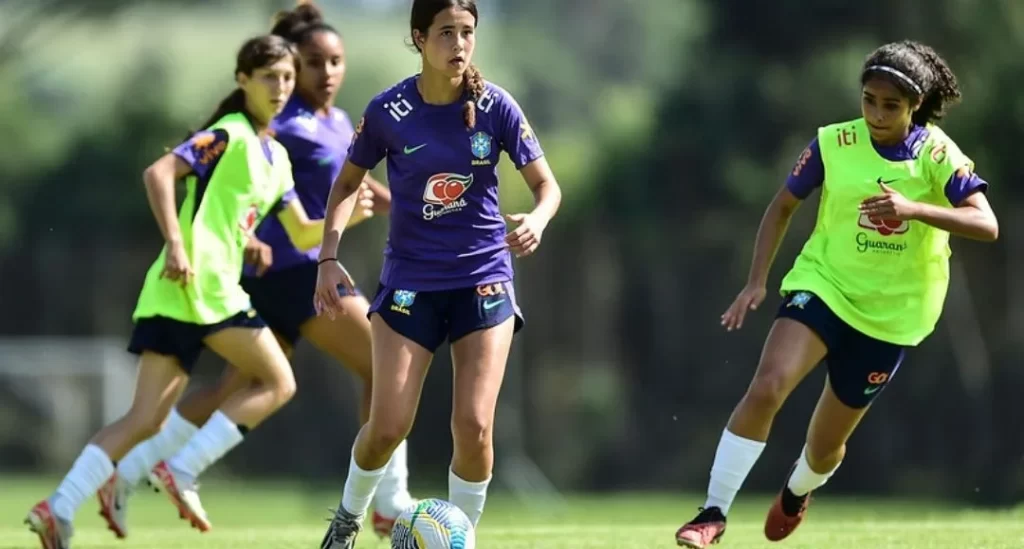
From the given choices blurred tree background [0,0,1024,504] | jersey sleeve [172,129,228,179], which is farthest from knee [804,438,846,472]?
blurred tree background [0,0,1024,504]

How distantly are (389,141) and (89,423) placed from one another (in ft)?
59.7

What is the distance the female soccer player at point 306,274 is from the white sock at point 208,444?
1.22ft

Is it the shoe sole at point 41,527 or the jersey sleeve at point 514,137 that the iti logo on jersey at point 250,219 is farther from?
the jersey sleeve at point 514,137

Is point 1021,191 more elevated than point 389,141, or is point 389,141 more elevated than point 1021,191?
point 389,141

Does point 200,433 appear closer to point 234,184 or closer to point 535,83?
A: point 234,184

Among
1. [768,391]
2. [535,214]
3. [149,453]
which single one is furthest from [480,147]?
[149,453]

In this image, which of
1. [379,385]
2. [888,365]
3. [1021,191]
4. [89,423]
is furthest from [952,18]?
[379,385]

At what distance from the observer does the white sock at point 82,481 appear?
25.7 feet

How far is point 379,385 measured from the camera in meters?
6.67

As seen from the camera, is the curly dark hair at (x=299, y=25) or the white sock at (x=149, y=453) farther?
the white sock at (x=149, y=453)

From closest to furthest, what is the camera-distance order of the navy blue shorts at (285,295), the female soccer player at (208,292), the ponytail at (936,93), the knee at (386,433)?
the knee at (386,433) → the ponytail at (936,93) → the female soccer player at (208,292) → the navy blue shorts at (285,295)

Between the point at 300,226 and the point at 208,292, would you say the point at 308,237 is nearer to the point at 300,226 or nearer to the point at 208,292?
the point at 300,226

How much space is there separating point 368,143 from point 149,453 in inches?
118

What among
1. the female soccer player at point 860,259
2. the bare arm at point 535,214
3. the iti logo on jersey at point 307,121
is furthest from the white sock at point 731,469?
the iti logo on jersey at point 307,121
